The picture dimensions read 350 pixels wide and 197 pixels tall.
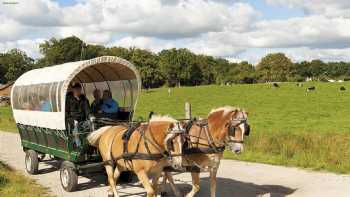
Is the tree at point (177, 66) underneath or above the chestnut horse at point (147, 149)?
above

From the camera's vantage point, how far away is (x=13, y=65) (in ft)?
335

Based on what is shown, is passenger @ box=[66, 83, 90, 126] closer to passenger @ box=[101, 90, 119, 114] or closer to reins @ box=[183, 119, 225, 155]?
passenger @ box=[101, 90, 119, 114]

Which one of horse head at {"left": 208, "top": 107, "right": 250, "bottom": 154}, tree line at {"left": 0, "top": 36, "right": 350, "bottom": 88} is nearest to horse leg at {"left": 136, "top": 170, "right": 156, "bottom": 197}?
horse head at {"left": 208, "top": 107, "right": 250, "bottom": 154}

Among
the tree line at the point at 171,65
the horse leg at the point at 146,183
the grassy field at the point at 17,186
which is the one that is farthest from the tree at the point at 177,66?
the horse leg at the point at 146,183

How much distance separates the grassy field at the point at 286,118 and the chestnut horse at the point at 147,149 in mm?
6272

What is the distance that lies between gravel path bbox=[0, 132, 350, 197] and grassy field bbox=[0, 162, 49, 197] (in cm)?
34

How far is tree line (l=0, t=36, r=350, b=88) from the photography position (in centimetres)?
8719

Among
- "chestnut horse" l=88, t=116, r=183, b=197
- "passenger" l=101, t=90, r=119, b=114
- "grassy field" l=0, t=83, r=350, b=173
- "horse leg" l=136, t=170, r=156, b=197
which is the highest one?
"passenger" l=101, t=90, r=119, b=114

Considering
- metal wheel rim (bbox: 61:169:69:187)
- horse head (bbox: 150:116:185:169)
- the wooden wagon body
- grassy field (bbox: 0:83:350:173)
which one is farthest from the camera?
grassy field (bbox: 0:83:350:173)

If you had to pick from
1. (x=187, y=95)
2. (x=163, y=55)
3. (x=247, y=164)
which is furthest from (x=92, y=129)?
(x=163, y=55)

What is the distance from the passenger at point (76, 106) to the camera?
1156 cm

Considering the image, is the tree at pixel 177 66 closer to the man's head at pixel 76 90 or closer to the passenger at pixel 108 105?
the passenger at pixel 108 105

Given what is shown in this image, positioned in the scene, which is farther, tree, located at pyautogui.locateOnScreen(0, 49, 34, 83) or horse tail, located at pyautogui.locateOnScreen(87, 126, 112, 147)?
tree, located at pyautogui.locateOnScreen(0, 49, 34, 83)

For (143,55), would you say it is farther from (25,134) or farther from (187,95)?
Result: (25,134)
